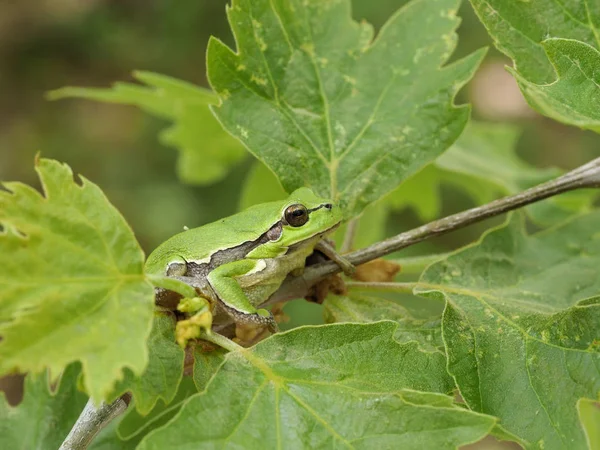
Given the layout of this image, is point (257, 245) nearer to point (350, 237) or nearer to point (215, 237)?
point (215, 237)

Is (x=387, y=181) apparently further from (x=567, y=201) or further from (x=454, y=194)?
(x=454, y=194)

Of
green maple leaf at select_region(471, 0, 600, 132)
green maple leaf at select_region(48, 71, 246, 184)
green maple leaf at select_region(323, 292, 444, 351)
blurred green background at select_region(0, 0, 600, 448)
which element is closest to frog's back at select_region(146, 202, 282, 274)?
green maple leaf at select_region(323, 292, 444, 351)

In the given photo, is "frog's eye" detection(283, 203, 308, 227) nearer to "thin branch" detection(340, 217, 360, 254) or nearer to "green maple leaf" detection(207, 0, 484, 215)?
"green maple leaf" detection(207, 0, 484, 215)

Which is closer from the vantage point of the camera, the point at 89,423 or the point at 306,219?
the point at 89,423

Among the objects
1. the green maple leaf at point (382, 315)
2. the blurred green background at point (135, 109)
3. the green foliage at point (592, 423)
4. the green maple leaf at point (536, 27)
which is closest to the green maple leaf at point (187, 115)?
the green maple leaf at point (382, 315)

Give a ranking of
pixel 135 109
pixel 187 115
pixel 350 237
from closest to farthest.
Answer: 1. pixel 350 237
2. pixel 187 115
3. pixel 135 109

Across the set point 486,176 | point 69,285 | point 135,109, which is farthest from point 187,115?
point 135,109

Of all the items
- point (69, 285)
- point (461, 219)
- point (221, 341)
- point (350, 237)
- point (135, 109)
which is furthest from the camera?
point (135, 109)
